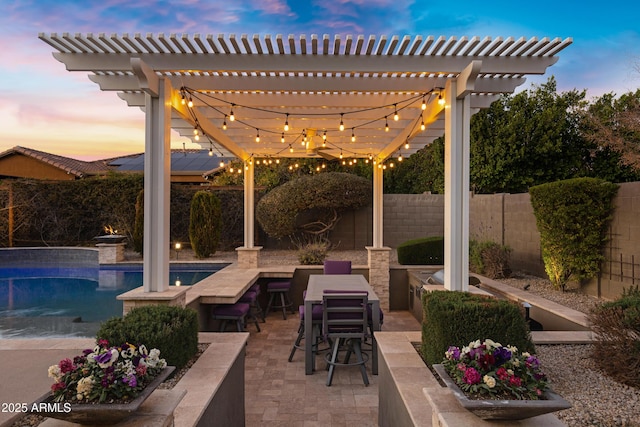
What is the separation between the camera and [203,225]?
1148cm

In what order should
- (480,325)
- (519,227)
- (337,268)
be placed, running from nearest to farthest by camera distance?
(480,325) < (337,268) < (519,227)

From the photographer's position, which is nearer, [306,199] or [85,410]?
[85,410]

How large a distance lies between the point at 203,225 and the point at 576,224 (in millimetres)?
9137

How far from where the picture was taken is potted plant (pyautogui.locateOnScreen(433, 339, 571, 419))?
5.46 feet

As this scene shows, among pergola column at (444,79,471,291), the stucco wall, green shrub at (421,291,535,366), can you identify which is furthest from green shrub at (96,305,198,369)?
the stucco wall

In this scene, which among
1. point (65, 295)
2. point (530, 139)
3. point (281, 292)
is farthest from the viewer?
point (530, 139)

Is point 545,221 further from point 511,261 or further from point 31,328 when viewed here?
point 31,328

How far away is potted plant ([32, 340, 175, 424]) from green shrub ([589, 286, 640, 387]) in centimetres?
301

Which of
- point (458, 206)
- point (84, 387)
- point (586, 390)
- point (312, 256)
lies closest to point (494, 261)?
point (312, 256)

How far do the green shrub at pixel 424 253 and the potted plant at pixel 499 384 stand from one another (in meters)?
6.57

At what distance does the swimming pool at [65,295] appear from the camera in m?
5.83

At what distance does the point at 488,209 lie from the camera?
9047 millimetres

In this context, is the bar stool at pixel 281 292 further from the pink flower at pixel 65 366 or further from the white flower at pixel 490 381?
the white flower at pixel 490 381

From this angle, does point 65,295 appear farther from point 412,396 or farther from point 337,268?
point 412,396
